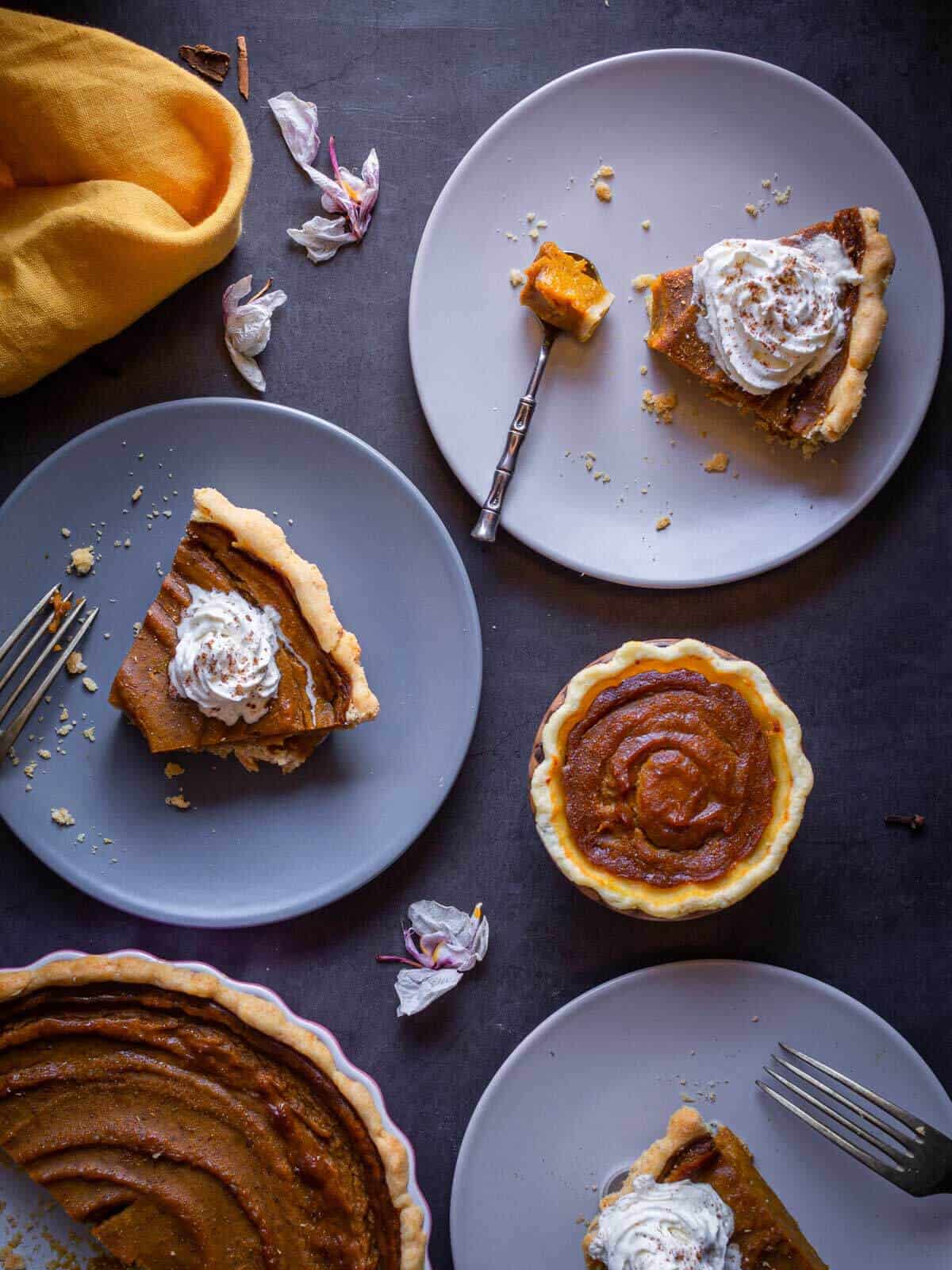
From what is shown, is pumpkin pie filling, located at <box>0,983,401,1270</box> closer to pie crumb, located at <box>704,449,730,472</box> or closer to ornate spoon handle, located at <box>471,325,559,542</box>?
ornate spoon handle, located at <box>471,325,559,542</box>

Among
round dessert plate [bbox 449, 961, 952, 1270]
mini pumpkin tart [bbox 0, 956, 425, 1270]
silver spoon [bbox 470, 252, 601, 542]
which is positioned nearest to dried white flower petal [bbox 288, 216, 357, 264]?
silver spoon [bbox 470, 252, 601, 542]

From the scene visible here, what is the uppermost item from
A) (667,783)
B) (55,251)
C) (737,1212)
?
(55,251)

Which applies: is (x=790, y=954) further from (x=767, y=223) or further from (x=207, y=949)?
(x=767, y=223)

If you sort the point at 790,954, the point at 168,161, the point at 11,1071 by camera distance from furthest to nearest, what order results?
the point at 790,954, the point at 168,161, the point at 11,1071

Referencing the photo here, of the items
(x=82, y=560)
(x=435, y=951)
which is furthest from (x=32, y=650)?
(x=435, y=951)

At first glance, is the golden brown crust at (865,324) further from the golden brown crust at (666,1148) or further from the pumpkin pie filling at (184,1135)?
the pumpkin pie filling at (184,1135)

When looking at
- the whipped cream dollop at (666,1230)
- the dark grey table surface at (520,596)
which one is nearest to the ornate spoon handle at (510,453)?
the dark grey table surface at (520,596)

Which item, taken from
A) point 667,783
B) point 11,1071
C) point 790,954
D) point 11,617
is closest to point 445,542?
point 667,783
